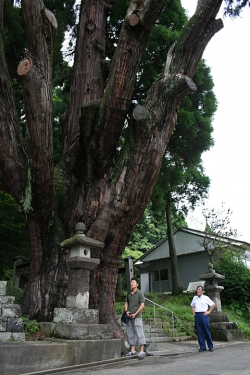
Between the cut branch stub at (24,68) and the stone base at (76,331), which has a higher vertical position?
the cut branch stub at (24,68)

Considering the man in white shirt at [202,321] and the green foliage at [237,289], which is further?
the green foliage at [237,289]

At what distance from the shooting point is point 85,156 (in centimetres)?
646

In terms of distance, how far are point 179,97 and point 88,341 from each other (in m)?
4.24

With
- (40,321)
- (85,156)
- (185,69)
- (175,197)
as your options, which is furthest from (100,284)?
(175,197)

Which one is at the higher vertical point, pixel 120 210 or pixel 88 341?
pixel 120 210

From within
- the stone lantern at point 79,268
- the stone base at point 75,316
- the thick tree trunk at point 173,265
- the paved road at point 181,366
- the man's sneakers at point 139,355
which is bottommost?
the paved road at point 181,366

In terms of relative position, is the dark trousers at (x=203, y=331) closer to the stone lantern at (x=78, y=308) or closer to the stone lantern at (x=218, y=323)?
the stone lantern at (x=78, y=308)

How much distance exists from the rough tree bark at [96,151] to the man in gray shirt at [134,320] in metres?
0.28

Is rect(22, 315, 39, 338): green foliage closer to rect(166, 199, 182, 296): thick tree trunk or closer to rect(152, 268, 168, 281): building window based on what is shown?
rect(166, 199, 182, 296): thick tree trunk

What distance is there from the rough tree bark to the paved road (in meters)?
0.96

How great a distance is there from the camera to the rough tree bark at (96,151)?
224 inches

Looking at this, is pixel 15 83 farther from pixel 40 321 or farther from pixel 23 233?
pixel 40 321

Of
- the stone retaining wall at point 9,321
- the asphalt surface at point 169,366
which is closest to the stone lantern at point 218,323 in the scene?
the asphalt surface at point 169,366

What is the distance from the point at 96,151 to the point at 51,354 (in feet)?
10.8
